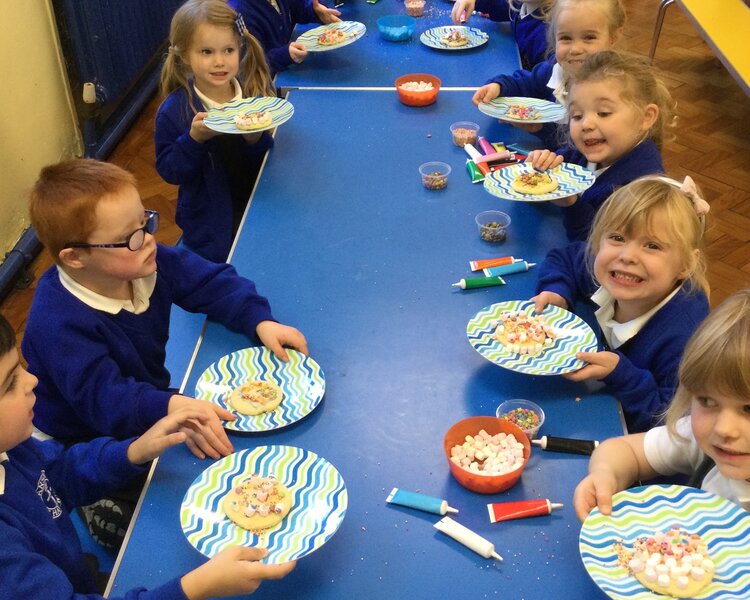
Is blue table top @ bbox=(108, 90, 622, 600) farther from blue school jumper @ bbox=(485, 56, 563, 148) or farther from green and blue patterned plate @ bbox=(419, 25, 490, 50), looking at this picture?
green and blue patterned plate @ bbox=(419, 25, 490, 50)

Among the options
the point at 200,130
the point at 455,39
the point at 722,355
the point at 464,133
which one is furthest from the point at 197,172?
the point at 722,355

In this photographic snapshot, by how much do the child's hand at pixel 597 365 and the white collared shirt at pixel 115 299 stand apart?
35.9 inches

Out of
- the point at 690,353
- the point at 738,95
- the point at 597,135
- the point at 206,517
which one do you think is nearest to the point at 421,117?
the point at 597,135

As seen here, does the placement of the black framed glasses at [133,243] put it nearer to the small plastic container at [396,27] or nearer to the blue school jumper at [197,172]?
the blue school jumper at [197,172]

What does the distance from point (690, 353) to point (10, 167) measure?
2.88 meters

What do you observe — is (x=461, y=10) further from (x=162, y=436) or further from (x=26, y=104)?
(x=162, y=436)

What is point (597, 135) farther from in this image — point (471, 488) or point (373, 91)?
point (471, 488)

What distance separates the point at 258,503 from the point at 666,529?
643mm

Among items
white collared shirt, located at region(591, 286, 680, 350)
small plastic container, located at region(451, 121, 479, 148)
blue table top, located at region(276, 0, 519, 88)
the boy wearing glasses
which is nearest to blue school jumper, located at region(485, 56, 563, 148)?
blue table top, located at region(276, 0, 519, 88)

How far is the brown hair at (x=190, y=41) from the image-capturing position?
2.44m

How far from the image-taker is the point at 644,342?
170 cm

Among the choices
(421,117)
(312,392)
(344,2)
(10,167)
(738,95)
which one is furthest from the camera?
(738,95)

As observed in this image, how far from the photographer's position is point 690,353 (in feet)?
Result: 4.34

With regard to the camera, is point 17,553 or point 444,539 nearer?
point 17,553
